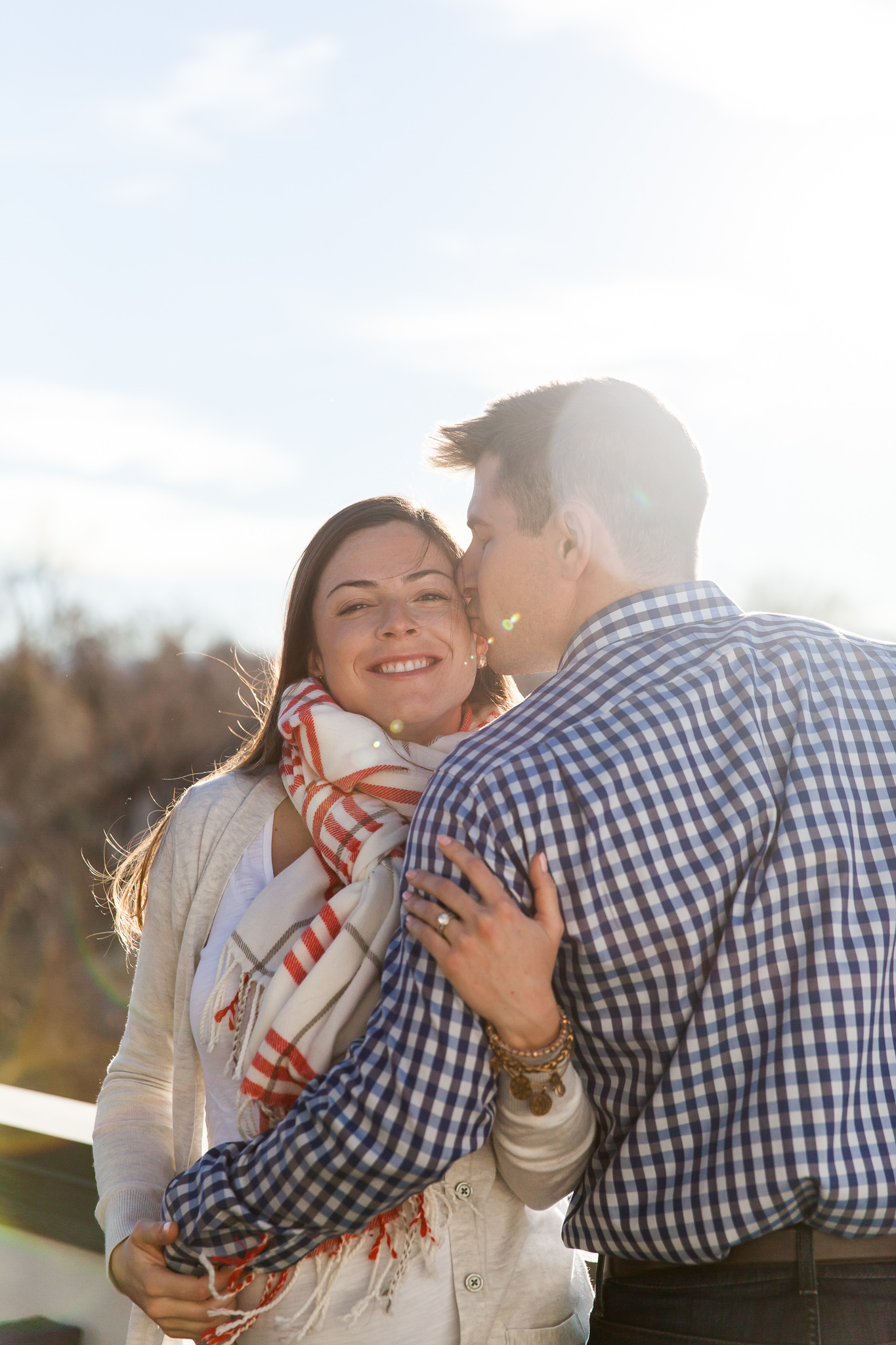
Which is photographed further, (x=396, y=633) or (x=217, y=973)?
(x=396, y=633)

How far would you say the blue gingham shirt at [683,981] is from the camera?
1.23 m

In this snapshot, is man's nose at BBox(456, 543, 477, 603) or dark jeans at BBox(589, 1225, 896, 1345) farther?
man's nose at BBox(456, 543, 477, 603)

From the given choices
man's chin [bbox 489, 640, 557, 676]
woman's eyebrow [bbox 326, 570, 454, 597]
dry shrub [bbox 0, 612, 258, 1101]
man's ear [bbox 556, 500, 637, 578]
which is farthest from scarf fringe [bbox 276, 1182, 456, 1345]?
dry shrub [bbox 0, 612, 258, 1101]

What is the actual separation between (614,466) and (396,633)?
1.93 ft

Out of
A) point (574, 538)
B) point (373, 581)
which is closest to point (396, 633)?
point (373, 581)

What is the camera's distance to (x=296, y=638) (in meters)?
2.26

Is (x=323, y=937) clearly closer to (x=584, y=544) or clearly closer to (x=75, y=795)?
(x=584, y=544)

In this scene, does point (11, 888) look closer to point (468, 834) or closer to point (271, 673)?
point (271, 673)

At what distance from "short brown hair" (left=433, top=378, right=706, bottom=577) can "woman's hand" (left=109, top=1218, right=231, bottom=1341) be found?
1.11 m

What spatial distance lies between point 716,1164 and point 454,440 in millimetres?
1176

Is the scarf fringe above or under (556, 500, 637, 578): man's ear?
under

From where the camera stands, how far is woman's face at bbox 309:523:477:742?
6.82 feet

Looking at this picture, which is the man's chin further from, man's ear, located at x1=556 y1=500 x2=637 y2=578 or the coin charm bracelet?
the coin charm bracelet

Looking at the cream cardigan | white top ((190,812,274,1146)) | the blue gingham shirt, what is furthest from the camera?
white top ((190,812,274,1146))
